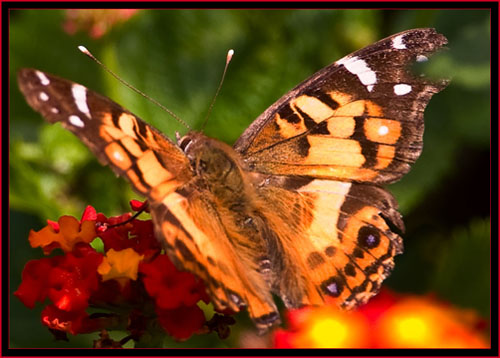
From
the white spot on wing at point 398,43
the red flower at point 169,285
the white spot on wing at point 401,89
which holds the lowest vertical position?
the red flower at point 169,285

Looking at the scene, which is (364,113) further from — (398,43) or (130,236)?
(130,236)

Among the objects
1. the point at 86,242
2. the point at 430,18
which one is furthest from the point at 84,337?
the point at 430,18

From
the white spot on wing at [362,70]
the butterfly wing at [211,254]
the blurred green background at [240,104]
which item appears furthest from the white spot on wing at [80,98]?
the blurred green background at [240,104]

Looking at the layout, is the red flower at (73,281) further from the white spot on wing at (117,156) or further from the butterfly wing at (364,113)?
the butterfly wing at (364,113)

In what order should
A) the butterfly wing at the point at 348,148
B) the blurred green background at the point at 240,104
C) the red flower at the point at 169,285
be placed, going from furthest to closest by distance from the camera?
the blurred green background at the point at 240,104 < the butterfly wing at the point at 348,148 < the red flower at the point at 169,285

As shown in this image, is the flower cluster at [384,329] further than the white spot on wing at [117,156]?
Yes

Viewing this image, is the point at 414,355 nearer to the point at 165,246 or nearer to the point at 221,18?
the point at 165,246

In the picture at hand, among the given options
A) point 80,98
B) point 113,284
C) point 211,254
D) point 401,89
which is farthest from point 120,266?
point 401,89
